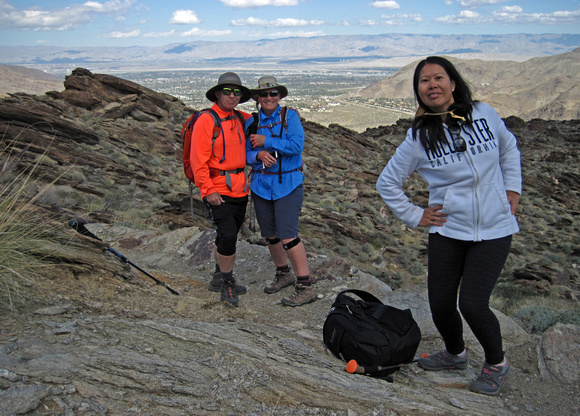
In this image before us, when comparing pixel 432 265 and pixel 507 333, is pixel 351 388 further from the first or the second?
pixel 507 333

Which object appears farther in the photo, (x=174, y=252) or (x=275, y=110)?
(x=174, y=252)

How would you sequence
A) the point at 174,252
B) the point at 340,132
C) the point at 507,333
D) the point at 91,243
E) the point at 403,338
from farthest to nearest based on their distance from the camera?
A: 1. the point at 340,132
2. the point at 174,252
3. the point at 91,243
4. the point at 507,333
5. the point at 403,338

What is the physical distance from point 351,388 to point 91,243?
2.89 meters

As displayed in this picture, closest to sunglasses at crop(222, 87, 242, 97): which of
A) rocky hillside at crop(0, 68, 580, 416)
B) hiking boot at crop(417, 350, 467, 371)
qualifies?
rocky hillside at crop(0, 68, 580, 416)

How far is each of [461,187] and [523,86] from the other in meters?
120

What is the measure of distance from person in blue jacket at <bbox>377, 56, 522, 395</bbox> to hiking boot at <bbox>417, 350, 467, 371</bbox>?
0.34 meters

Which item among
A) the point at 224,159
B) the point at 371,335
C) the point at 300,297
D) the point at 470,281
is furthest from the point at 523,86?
the point at 371,335

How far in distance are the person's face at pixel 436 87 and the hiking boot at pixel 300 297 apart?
262 cm

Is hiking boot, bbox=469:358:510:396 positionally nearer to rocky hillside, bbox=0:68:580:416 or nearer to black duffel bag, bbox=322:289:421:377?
rocky hillside, bbox=0:68:580:416

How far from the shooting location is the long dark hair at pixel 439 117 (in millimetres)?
Result: 2664

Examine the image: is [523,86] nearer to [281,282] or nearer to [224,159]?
[281,282]

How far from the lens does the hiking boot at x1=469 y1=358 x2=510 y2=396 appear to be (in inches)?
114

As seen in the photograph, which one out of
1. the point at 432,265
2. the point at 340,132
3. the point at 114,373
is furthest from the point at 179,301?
the point at 340,132

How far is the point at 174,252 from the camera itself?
7.12 meters
